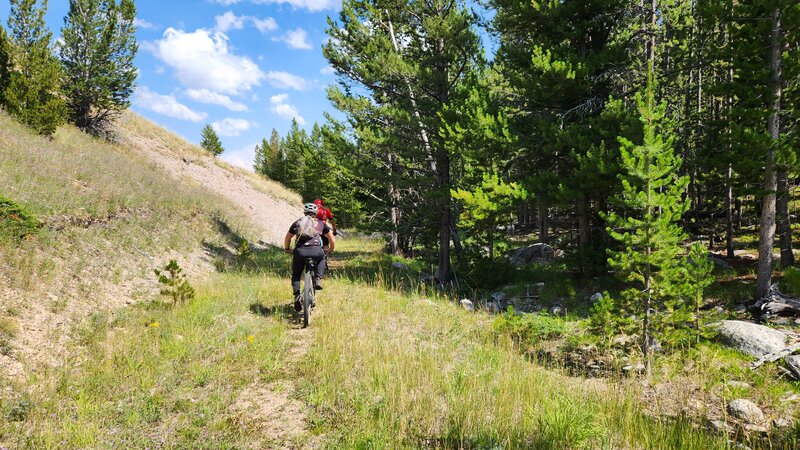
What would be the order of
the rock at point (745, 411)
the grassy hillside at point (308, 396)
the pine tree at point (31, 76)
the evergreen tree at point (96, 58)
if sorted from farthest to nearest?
1. the evergreen tree at point (96, 58)
2. the pine tree at point (31, 76)
3. the rock at point (745, 411)
4. the grassy hillside at point (308, 396)

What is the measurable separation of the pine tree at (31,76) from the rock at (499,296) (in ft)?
66.8

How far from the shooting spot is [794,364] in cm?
559

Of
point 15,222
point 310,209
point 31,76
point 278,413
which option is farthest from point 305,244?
point 31,76

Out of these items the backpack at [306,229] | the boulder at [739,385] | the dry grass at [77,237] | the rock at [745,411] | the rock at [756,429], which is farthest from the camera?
the backpack at [306,229]

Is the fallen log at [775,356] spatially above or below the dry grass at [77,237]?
below

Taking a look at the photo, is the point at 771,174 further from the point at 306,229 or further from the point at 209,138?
the point at 209,138

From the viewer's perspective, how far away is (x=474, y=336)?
6.95 metres

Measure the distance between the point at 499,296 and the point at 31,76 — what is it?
75.3 ft

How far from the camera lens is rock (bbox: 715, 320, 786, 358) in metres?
6.27

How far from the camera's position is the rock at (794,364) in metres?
5.49

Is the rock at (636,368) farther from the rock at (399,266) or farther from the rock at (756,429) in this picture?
the rock at (399,266)

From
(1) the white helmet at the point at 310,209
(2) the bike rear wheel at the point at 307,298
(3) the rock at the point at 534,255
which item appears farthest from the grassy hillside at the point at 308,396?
(3) the rock at the point at 534,255

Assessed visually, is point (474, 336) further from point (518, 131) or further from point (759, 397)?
point (518, 131)

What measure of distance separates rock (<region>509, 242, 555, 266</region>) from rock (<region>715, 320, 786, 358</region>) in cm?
1099
